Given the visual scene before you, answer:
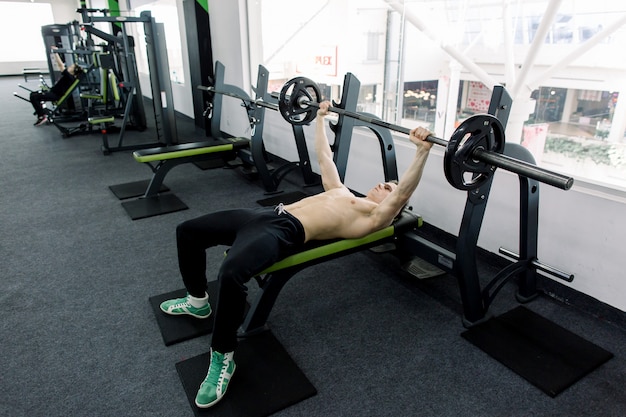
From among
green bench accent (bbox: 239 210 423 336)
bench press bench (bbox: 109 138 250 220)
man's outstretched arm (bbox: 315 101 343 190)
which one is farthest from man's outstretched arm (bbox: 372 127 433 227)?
bench press bench (bbox: 109 138 250 220)

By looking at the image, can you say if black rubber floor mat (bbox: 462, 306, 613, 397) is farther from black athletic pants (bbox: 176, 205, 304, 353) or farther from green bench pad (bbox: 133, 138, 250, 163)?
green bench pad (bbox: 133, 138, 250, 163)

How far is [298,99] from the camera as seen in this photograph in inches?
105

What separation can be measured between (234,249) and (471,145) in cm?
95

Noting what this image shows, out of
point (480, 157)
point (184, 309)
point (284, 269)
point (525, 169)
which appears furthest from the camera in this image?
point (184, 309)

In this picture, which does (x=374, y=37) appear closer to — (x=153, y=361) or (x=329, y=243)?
(x=329, y=243)

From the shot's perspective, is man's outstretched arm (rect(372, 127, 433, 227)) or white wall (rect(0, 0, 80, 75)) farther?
white wall (rect(0, 0, 80, 75))

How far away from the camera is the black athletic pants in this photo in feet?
4.92

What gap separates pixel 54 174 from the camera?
426cm

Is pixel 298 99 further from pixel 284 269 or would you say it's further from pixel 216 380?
pixel 216 380

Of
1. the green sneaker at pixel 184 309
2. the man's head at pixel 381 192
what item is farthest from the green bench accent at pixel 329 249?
the green sneaker at pixel 184 309

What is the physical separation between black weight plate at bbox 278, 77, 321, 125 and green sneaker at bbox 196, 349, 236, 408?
5.30 feet

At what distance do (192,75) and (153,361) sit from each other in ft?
15.2

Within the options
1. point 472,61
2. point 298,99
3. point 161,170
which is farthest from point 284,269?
point 472,61

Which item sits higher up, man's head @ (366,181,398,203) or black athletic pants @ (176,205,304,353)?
man's head @ (366,181,398,203)
